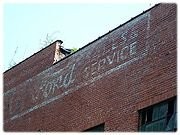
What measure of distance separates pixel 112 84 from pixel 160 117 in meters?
2.15

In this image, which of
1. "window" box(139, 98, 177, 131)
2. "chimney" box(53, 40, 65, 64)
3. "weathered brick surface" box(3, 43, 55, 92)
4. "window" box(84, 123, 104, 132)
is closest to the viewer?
Result: "window" box(139, 98, 177, 131)

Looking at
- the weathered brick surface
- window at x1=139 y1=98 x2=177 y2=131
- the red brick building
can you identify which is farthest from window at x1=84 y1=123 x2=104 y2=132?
the weathered brick surface

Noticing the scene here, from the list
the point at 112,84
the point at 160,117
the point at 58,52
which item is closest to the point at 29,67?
the point at 58,52

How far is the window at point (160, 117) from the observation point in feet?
37.9

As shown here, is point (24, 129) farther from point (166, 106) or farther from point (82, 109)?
point (166, 106)

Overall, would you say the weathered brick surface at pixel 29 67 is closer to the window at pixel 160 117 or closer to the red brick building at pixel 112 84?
the red brick building at pixel 112 84

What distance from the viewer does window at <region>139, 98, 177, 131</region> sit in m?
11.6

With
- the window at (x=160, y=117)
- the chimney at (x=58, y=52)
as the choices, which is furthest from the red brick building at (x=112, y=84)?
the chimney at (x=58, y=52)

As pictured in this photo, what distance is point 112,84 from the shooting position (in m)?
13.6

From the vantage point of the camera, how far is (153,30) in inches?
521

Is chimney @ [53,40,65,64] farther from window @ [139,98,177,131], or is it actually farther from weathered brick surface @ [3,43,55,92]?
window @ [139,98,177,131]

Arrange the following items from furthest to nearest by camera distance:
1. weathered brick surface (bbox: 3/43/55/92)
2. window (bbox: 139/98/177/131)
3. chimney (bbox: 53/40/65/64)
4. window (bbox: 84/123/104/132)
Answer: weathered brick surface (bbox: 3/43/55/92) → chimney (bbox: 53/40/65/64) → window (bbox: 84/123/104/132) → window (bbox: 139/98/177/131)

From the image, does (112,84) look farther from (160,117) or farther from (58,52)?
(58,52)

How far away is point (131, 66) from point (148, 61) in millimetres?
645
